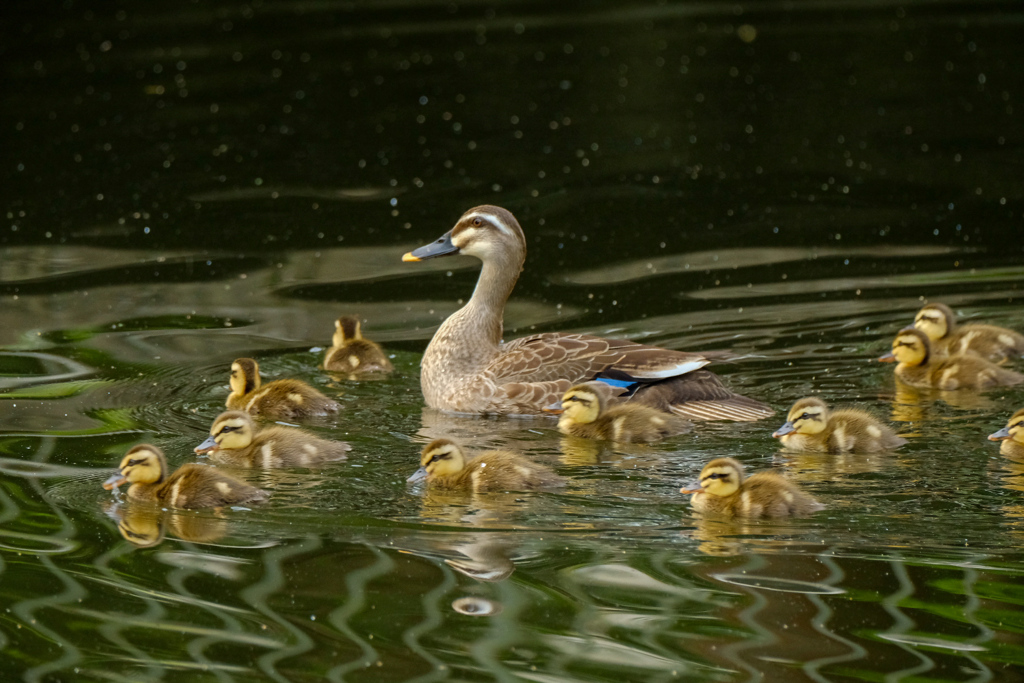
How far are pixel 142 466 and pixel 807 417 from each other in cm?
273

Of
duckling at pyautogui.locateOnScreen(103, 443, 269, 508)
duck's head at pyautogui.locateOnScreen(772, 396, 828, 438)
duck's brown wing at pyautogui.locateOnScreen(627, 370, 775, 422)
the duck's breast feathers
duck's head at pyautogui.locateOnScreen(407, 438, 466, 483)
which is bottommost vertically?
duckling at pyautogui.locateOnScreen(103, 443, 269, 508)

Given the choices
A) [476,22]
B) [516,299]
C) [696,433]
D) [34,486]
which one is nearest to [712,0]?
[476,22]

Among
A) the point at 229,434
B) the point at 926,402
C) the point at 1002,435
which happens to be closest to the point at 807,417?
the point at 1002,435

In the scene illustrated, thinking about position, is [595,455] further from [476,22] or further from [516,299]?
[476,22]

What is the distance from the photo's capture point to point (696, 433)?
6.63 meters

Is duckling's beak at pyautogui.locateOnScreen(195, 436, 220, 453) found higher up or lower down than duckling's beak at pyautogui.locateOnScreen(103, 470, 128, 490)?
higher up

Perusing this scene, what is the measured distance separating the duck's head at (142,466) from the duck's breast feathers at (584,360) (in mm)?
1964

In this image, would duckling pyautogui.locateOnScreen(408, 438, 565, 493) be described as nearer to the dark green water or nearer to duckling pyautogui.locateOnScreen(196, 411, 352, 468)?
the dark green water

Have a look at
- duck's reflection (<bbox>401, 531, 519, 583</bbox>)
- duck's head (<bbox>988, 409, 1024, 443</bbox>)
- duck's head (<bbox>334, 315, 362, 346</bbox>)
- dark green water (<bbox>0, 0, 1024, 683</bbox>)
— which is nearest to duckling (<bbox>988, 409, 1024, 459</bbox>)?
duck's head (<bbox>988, 409, 1024, 443</bbox>)

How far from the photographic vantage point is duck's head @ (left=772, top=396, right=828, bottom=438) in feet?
20.4

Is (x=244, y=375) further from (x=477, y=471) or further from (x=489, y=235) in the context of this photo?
(x=477, y=471)

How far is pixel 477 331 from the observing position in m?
7.41

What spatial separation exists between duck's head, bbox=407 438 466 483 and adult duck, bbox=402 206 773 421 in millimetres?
1285

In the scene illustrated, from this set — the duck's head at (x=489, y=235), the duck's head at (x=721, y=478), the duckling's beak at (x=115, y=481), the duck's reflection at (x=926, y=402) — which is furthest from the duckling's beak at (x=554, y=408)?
the duckling's beak at (x=115, y=481)
